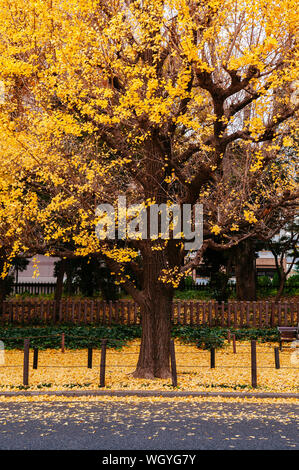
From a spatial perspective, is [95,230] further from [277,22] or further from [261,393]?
[277,22]

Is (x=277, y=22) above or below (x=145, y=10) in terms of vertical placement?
A: below

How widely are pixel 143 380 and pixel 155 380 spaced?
1.03 ft

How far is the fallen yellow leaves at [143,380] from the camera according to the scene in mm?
12226

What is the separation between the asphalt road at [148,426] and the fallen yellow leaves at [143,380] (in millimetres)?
1514

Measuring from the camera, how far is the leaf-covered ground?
1226 centimetres

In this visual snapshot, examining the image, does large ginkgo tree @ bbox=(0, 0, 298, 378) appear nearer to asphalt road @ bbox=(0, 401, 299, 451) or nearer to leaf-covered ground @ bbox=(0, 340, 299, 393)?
leaf-covered ground @ bbox=(0, 340, 299, 393)

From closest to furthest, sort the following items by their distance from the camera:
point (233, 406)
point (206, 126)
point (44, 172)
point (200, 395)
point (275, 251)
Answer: point (233, 406)
point (200, 395)
point (44, 172)
point (206, 126)
point (275, 251)

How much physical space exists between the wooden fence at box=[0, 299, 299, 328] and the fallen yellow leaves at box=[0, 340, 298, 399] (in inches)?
172

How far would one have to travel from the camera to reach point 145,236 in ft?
44.4

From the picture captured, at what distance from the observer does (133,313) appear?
2389cm

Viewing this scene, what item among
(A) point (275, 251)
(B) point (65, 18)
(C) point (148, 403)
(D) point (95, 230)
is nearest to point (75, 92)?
(B) point (65, 18)

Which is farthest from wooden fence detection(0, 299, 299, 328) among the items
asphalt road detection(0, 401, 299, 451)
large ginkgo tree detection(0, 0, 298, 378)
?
asphalt road detection(0, 401, 299, 451)

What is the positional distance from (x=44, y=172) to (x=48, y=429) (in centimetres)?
697

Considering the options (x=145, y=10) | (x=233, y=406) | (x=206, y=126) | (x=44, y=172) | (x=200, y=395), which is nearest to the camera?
(x=233, y=406)
